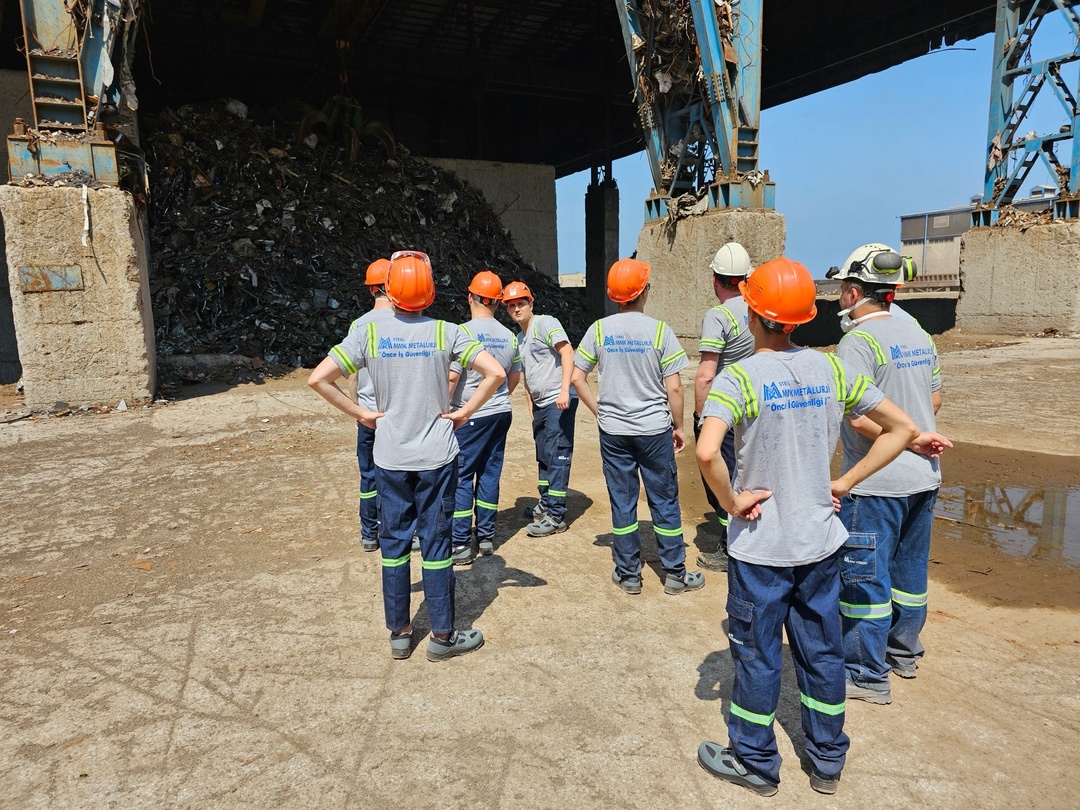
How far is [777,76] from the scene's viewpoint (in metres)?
19.5

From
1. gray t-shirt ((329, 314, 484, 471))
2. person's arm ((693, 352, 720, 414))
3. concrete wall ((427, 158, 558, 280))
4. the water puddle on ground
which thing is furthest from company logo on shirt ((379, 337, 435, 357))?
concrete wall ((427, 158, 558, 280))

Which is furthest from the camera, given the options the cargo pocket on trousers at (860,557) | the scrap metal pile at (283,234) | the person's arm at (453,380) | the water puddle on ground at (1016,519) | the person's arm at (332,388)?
the scrap metal pile at (283,234)

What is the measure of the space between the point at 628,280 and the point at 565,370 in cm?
83

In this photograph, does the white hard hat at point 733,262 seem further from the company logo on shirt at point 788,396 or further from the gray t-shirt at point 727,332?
the company logo on shirt at point 788,396

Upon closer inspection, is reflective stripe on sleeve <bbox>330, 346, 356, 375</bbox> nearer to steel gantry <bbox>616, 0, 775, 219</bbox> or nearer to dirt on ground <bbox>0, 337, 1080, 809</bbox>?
dirt on ground <bbox>0, 337, 1080, 809</bbox>

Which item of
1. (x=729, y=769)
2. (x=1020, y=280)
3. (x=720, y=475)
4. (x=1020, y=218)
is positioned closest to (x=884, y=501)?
(x=720, y=475)

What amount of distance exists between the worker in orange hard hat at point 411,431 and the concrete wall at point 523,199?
15396mm

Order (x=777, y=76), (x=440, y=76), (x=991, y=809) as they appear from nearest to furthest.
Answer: (x=991, y=809), (x=440, y=76), (x=777, y=76)

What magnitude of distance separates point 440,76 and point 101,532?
656 inches

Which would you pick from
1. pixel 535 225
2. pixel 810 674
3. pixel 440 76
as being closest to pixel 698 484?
pixel 810 674

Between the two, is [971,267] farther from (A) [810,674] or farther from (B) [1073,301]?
(A) [810,674]

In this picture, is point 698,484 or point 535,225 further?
point 535,225

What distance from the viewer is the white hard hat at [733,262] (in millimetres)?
3980

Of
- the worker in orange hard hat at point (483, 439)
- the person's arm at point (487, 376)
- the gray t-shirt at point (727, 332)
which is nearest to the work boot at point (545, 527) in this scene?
the worker in orange hard hat at point (483, 439)
